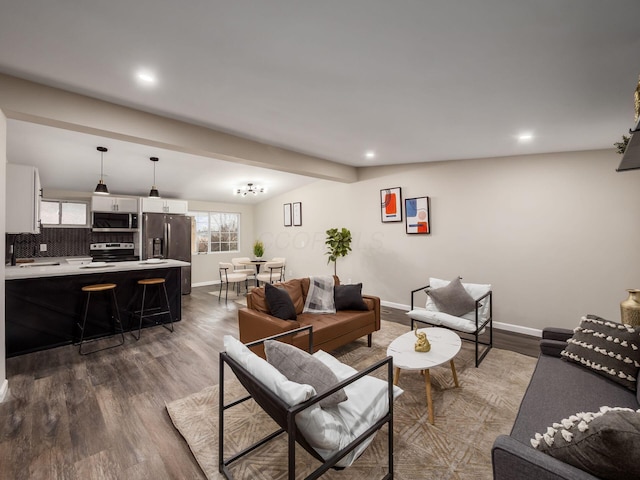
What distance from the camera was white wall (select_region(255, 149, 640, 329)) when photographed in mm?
3488

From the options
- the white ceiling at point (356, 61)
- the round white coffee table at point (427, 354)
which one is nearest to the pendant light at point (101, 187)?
the white ceiling at point (356, 61)

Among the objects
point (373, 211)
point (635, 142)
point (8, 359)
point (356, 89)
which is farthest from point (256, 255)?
point (635, 142)

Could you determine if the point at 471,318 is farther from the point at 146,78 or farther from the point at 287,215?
the point at 287,215

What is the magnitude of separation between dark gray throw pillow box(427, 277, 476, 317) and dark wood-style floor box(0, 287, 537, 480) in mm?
781

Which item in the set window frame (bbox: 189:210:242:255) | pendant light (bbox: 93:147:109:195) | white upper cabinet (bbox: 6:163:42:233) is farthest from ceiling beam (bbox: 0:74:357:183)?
window frame (bbox: 189:210:242:255)

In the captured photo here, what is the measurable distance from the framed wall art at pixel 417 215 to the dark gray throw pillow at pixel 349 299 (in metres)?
1.99

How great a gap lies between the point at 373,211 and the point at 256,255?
4.00 m

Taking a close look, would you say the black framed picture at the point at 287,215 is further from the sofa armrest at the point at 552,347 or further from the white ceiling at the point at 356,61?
the sofa armrest at the point at 552,347

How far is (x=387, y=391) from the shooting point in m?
1.80

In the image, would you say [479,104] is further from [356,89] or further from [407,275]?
[407,275]

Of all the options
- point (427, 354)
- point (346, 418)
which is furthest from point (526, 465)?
point (427, 354)

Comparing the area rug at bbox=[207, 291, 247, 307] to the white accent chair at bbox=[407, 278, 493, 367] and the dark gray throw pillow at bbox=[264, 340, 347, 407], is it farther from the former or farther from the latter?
the dark gray throw pillow at bbox=[264, 340, 347, 407]

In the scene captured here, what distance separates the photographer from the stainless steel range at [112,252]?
5988 mm

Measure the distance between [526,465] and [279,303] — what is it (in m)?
2.31
